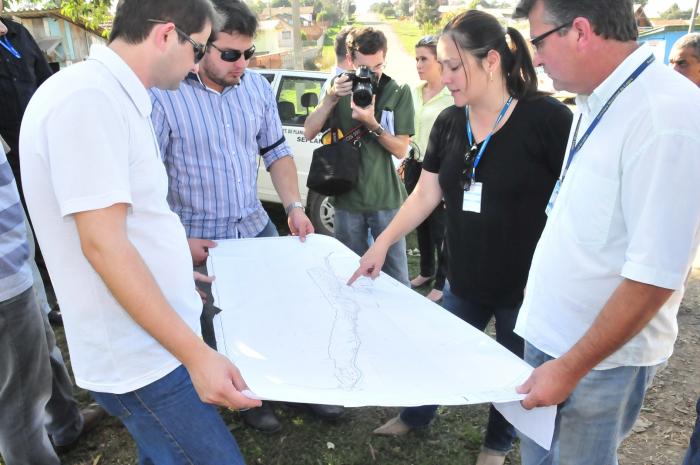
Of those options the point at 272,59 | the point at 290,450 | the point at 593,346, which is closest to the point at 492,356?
the point at 593,346

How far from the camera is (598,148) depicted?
1.28 m

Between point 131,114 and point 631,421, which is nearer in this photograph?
point 131,114

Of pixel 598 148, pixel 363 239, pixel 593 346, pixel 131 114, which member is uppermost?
pixel 131 114

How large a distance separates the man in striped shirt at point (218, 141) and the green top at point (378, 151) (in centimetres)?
79

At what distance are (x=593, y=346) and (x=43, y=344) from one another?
6.33 feet

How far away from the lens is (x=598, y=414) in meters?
1.41

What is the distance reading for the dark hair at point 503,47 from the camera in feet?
6.40

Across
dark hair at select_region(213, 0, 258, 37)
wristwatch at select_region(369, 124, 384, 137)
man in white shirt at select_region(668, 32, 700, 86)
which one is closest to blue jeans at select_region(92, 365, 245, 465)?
dark hair at select_region(213, 0, 258, 37)

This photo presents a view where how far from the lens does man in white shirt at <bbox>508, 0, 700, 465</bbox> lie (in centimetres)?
113

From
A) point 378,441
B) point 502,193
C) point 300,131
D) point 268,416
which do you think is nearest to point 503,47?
point 502,193

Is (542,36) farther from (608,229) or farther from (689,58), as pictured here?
(689,58)

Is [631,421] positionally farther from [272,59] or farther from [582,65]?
[272,59]

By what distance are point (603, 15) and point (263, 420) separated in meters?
2.33

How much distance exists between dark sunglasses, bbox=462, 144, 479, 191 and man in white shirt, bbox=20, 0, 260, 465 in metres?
1.06
